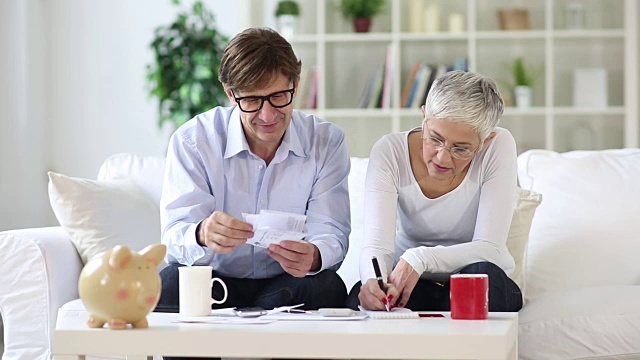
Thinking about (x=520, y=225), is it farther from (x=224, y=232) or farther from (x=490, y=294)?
(x=224, y=232)

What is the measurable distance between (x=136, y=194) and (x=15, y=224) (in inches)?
75.5

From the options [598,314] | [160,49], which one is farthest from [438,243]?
[160,49]

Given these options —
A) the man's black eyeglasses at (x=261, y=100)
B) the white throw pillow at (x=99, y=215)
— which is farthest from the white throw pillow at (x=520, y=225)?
the white throw pillow at (x=99, y=215)

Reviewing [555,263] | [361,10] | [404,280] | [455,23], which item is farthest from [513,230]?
[361,10]

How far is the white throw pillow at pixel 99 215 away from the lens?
2.65 m

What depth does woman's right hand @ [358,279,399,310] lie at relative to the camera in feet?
6.41

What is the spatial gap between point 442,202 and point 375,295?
0.43 meters

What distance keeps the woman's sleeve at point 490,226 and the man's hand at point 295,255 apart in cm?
22

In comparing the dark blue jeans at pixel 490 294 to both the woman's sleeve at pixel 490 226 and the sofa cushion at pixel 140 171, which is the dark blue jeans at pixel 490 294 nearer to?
the woman's sleeve at pixel 490 226

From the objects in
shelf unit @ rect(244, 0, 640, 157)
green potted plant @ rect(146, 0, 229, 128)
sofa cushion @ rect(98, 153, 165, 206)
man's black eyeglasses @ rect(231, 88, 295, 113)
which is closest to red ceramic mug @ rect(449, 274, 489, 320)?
man's black eyeglasses @ rect(231, 88, 295, 113)

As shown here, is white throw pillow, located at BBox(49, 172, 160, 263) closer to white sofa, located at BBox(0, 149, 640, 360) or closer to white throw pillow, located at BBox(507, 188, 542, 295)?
white sofa, located at BBox(0, 149, 640, 360)

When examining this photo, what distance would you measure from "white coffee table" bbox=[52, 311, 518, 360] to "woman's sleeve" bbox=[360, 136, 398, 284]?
555 mm

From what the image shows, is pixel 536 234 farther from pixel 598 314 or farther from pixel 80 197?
pixel 80 197

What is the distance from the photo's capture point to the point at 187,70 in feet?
15.2
